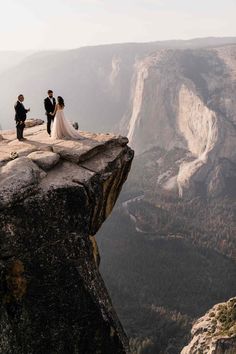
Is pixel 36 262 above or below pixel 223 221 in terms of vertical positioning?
above

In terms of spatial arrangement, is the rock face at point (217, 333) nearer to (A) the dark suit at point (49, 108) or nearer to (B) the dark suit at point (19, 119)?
(A) the dark suit at point (49, 108)

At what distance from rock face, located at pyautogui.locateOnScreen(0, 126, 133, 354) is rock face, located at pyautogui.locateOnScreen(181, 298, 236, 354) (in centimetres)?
2578

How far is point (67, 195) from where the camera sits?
15.5 m

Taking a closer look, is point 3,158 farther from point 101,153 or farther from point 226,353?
point 226,353

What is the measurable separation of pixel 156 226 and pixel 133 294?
5306cm

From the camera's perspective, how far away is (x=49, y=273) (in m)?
14.4

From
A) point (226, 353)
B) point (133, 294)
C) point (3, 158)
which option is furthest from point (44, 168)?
point (133, 294)

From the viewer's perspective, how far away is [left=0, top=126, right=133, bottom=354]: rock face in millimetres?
14180

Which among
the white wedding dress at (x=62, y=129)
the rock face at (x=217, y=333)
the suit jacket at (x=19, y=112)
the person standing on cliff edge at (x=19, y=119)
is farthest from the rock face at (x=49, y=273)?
the rock face at (x=217, y=333)

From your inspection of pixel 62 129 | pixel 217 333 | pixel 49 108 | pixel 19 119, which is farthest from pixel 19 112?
pixel 217 333

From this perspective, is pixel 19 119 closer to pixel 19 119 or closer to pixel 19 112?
pixel 19 119

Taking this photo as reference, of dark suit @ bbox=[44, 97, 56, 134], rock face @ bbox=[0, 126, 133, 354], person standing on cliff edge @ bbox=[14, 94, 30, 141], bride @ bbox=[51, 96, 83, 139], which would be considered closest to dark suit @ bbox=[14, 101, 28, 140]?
person standing on cliff edge @ bbox=[14, 94, 30, 141]

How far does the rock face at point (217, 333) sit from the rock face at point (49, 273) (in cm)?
2578

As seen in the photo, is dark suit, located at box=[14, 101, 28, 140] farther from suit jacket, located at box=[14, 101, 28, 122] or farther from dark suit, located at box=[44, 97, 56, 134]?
dark suit, located at box=[44, 97, 56, 134]
